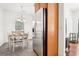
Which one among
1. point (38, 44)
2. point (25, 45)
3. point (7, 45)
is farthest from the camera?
point (38, 44)

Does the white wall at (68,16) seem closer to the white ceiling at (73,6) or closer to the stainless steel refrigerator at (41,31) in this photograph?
the white ceiling at (73,6)

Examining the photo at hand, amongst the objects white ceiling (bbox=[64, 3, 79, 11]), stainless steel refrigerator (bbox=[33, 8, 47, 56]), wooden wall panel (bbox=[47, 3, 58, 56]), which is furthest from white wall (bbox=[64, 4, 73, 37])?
stainless steel refrigerator (bbox=[33, 8, 47, 56])

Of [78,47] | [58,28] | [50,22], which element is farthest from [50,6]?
[78,47]

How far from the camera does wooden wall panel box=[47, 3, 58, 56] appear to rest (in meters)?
3.14

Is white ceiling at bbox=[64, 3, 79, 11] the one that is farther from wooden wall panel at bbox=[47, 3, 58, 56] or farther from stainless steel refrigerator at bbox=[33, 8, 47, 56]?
stainless steel refrigerator at bbox=[33, 8, 47, 56]

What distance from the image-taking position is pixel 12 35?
317 centimetres

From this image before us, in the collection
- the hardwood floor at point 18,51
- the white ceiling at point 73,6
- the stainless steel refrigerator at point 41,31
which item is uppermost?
the white ceiling at point 73,6

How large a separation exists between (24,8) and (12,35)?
79cm

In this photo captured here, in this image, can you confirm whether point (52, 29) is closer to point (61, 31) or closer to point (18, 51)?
point (61, 31)

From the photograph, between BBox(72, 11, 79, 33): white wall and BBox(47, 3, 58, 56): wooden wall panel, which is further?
BBox(47, 3, 58, 56): wooden wall panel

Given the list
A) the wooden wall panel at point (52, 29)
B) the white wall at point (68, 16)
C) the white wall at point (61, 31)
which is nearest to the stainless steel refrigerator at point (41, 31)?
the wooden wall panel at point (52, 29)

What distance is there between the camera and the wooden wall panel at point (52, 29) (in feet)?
10.3

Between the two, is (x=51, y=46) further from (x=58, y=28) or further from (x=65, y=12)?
(x=65, y=12)

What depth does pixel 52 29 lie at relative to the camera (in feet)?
10.6
